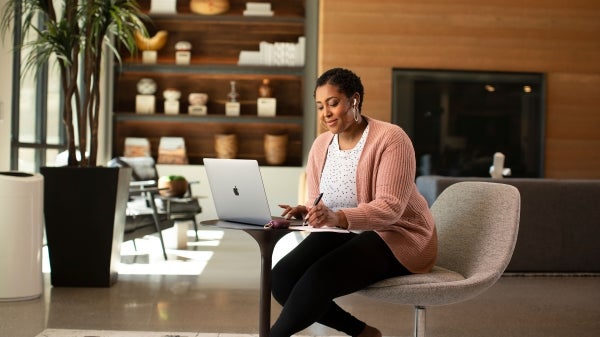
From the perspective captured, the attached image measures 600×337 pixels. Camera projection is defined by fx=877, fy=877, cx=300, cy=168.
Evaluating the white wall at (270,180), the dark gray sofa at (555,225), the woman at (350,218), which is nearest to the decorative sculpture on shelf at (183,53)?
the white wall at (270,180)

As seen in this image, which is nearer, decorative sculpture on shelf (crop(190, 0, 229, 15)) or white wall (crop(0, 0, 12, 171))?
white wall (crop(0, 0, 12, 171))

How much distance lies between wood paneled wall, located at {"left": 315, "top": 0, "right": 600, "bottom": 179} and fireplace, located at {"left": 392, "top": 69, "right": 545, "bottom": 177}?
101 millimetres

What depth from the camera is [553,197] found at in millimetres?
→ 6082

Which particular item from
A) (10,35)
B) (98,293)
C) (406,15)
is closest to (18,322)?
(98,293)

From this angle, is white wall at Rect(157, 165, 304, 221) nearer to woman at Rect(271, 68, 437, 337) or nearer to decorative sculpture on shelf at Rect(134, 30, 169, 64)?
decorative sculpture on shelf at Rect(134, 30, 169, 64)

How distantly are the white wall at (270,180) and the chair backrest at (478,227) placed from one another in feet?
21.1

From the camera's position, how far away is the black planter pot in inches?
202

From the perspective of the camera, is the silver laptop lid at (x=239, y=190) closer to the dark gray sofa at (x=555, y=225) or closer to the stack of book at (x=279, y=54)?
the dark gray sofa at (x=555, y=225)

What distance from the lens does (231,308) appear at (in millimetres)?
4586

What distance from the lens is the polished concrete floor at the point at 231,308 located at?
13.5ft

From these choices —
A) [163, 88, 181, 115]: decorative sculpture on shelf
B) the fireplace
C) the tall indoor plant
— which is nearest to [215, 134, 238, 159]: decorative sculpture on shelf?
[163, 88, 181, 115]: decorative sculpture on shelf

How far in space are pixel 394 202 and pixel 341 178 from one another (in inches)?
11.2

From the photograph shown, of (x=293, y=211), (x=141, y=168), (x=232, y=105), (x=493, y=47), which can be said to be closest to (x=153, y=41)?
(x=232, y=105)

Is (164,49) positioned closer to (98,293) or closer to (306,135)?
(306,135)
